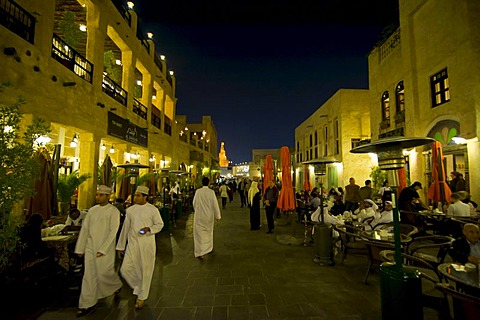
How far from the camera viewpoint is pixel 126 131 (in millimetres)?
11992

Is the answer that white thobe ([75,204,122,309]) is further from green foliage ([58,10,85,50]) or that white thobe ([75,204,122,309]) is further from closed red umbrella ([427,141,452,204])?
closed red umbrella ([427,141,452,204])

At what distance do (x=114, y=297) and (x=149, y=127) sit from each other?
12610 millimetres

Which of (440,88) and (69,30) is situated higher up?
(69,30)

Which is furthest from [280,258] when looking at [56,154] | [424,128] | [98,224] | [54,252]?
[424,128]

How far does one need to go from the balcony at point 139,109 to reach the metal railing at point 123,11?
4040 mm

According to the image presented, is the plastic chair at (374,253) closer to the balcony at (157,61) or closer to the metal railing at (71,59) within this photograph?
the metal railing at (71,59)


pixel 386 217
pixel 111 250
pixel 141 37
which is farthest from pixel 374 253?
pixel 141 37

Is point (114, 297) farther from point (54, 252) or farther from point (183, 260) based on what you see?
point (183, 260)

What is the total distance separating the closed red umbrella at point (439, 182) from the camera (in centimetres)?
754

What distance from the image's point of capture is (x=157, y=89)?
18969 millimetres

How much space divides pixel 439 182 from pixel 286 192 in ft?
15.1

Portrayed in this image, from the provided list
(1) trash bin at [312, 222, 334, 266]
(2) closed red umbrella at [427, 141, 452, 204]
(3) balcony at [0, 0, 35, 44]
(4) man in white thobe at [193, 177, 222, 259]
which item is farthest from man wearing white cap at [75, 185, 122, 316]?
(2) closed red umbrella at [427, 141, 452, 204]

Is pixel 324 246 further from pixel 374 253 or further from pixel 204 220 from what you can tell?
pixel 204 220

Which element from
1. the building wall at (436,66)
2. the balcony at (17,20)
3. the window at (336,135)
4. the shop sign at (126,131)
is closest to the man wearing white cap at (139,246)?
the balcony at (17,20)
